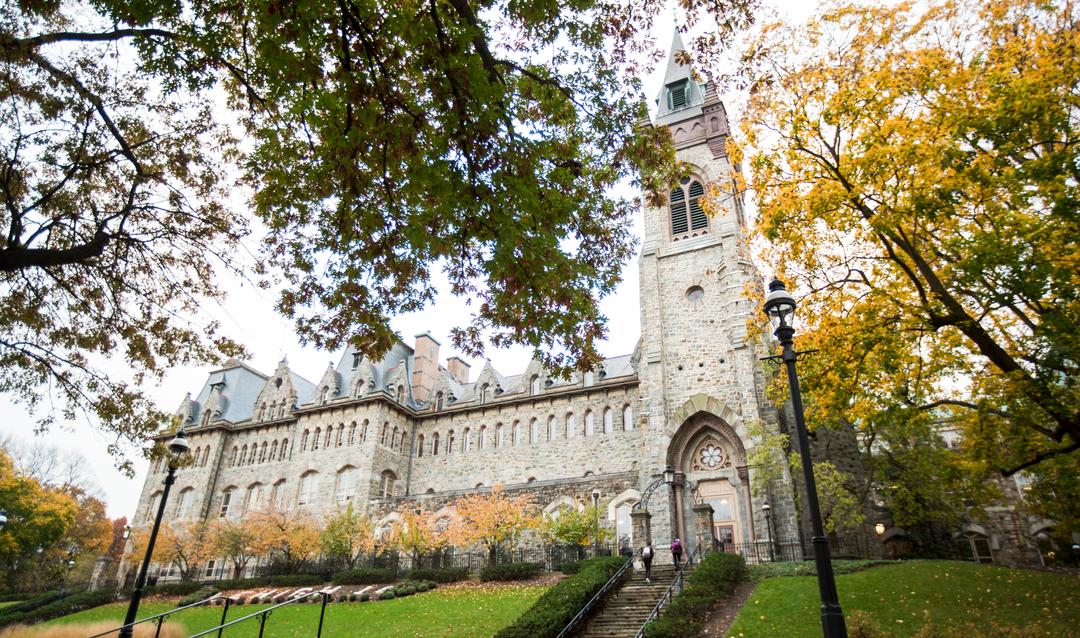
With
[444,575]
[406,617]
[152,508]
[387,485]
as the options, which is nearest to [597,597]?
[406,617]

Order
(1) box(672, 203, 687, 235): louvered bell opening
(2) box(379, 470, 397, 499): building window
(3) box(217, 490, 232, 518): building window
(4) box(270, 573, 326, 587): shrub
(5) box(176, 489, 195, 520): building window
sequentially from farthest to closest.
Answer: (5) box(176, 489, 195, 520): building window → (3) box(217, 490, 232, 518): building window → (2) box(379, 470, 397, 499): building window → (1) box(672, 203, 687, 235): louvered bell opening → (4) box(270, 573, 326, 587): shrub

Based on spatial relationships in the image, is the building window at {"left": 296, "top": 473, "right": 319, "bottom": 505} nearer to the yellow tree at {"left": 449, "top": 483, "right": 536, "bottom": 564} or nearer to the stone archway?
the yellow tree at {"left": 449, "top": 483, "right": 536, "bottom": 564}

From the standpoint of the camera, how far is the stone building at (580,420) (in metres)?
23.8

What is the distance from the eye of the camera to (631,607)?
16062 millimetres

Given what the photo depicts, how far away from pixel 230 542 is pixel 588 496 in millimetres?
18487

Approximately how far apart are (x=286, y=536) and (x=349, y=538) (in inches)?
140

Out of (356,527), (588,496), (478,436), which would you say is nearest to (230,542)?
(356,527)

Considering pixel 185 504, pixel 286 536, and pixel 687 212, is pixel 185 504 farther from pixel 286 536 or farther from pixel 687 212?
pixel 687 212

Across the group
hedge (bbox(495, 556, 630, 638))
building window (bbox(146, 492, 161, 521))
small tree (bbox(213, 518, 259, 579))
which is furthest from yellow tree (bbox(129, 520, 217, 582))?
hedge (bbox(495, 556, 630, 638))

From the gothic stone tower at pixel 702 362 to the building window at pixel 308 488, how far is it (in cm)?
1979

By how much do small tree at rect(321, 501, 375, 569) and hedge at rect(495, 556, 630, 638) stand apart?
1384 centimetres

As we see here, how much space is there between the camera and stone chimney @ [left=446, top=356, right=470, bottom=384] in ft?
137

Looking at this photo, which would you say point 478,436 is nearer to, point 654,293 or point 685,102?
point 654,293

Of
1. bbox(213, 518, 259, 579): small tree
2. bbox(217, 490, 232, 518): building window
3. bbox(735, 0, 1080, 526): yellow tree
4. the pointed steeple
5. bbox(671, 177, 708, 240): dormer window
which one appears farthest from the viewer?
bbox(217, 490, 232, 518): building window
